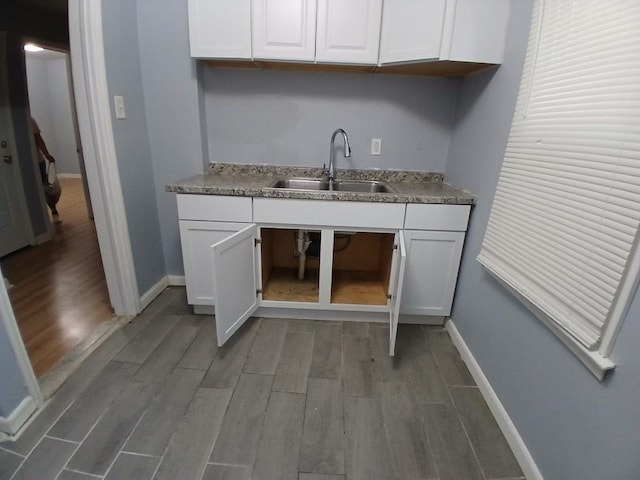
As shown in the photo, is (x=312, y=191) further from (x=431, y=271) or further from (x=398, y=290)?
(x=431, y=271)

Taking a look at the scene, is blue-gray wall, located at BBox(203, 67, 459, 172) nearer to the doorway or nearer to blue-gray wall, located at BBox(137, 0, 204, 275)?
blue-gray wall, located at BBox(137, 0, 204, 275)

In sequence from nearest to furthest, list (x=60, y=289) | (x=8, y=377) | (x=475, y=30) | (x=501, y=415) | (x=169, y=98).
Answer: (x=8, y=377) → (x=501, y=415) → (x=475, y=30) → (x=169, y=98) → (x=60, y=289)

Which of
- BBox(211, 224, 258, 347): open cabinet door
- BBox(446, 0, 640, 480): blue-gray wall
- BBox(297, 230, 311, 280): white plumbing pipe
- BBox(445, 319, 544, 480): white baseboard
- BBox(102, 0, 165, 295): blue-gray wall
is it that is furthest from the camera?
BBox(297, 230, 311, 280): white plumbing pipe

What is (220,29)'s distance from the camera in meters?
1.78

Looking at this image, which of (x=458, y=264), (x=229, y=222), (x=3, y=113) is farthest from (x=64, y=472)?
(x=3, y=113)

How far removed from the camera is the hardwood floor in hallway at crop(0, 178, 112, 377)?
177 cm

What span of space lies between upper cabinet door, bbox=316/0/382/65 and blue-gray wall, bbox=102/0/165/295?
1.08 meters

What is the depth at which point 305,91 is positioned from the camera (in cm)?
216

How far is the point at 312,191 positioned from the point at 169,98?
3.70 ft

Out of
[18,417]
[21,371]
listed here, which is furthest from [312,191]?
[18,417]

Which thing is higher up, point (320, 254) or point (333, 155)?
point (333, 155)

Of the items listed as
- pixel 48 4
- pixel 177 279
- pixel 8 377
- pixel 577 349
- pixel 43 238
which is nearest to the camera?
pixel 577 349

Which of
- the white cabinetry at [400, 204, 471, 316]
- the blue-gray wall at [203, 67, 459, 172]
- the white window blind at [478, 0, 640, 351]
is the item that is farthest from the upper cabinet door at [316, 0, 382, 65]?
the white cabinetry at [400, 204, 471, 316]

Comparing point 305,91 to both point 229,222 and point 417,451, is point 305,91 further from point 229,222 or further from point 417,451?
point 417,451
